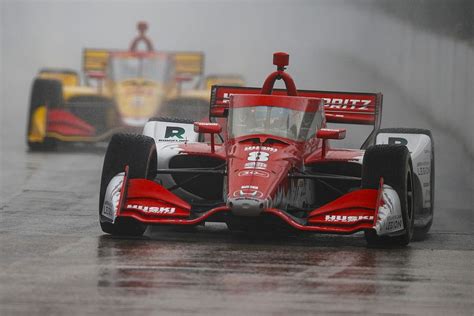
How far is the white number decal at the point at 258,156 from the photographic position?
11.8 metres

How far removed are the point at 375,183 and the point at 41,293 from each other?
151 inches

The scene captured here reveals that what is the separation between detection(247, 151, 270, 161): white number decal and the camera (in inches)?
465

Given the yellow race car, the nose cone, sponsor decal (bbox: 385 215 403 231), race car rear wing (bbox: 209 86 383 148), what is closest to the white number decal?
the nose cone

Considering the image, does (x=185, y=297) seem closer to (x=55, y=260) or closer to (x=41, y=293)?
(x=41, y=293)

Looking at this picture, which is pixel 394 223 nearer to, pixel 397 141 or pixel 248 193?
pixel 248 193

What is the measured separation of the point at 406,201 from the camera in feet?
Result: 38.0

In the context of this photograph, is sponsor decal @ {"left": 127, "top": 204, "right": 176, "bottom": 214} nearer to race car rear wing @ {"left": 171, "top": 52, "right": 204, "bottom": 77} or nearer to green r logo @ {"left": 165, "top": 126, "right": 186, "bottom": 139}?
green r logo @ {"left": 165, "top": 126, "right": 186, "bottom": 139}

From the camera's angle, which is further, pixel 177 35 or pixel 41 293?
pixel 177 35

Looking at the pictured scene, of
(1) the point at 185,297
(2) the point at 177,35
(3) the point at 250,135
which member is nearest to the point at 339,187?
(3) the point at 250,135

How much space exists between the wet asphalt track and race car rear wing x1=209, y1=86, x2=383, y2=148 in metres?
1.32

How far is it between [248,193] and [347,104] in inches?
128

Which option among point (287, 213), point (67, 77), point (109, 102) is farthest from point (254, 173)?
point (67, 77)

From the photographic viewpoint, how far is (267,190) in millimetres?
11305

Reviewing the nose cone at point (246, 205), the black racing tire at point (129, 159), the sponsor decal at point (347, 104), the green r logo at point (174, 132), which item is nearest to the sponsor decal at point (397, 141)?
the sponsor decal at point (347, 104)
